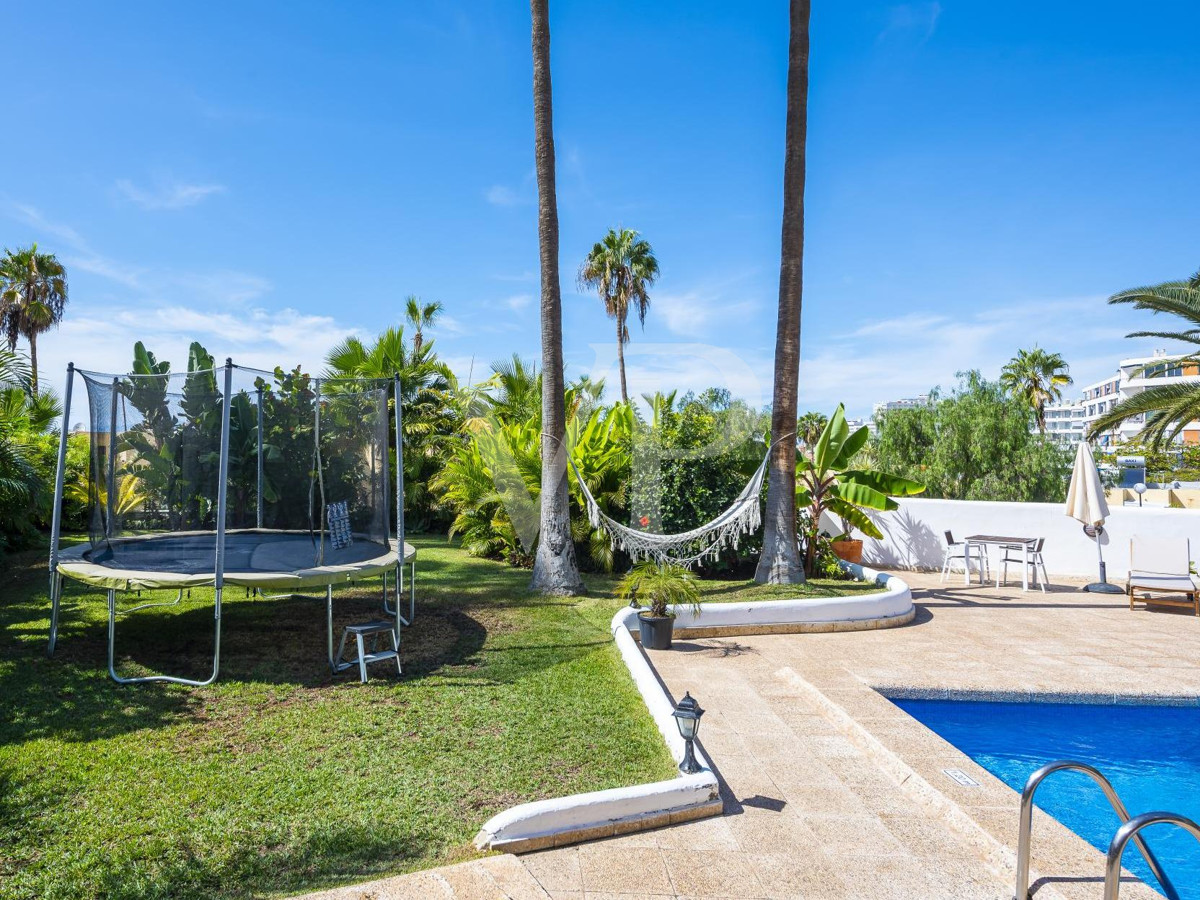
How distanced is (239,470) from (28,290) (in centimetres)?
2309

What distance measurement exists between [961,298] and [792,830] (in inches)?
956

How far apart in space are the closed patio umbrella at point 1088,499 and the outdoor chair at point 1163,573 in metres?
0.56

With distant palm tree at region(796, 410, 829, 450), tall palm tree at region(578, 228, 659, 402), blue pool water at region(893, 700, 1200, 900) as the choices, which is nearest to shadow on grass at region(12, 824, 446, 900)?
blue pool water at region(893, 700, 1200, 900)

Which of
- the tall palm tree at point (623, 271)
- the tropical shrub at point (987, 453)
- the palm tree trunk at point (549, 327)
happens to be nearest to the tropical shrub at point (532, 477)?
the palm tree trunk at point (549, 327)

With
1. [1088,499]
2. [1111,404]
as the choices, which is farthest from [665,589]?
[1111,404]

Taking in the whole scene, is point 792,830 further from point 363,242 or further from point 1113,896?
point 363,242

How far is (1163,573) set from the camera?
9.55 m

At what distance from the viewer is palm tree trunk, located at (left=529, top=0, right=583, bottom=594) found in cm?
910

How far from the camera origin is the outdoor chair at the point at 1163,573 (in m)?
9.12

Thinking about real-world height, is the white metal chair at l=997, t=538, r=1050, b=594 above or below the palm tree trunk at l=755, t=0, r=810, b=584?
below

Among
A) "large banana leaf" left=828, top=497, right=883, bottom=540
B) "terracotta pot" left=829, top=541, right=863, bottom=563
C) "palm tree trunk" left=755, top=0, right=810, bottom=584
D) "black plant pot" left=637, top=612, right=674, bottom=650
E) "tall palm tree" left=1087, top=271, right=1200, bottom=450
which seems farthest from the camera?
"terracotta pot" left=829, top=541, right=863, bottom=563

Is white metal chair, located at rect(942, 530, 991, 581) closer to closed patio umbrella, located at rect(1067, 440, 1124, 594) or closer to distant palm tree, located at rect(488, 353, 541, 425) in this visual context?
closed patio umbrella, located at rect(1067, 440, 1124, 594)

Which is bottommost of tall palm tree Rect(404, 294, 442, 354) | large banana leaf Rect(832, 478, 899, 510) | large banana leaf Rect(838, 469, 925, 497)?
large banana leaf Rect(832, 478, 899, 510)

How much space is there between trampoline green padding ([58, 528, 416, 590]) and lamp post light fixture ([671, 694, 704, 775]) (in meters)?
3.48
